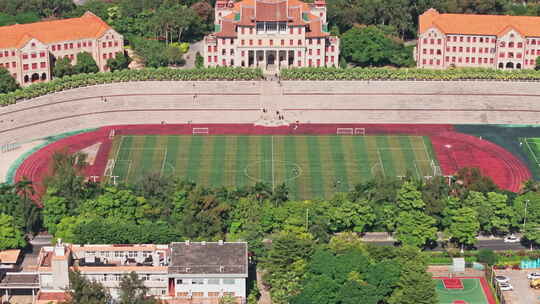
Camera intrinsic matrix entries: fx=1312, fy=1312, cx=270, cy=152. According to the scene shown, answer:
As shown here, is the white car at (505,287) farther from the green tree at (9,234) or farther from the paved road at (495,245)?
the green tree at (9,234)

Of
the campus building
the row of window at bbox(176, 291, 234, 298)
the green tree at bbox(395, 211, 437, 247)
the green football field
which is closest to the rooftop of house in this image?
the campus building

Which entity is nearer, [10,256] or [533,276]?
[533,276]

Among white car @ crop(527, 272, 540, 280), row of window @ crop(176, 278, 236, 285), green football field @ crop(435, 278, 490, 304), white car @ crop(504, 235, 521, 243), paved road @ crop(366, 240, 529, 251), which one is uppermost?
row of window @ crop(176, 278, 236, 285)

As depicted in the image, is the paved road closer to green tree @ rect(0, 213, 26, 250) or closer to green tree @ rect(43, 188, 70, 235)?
green tree @ rect(43, 188, 70, 235)

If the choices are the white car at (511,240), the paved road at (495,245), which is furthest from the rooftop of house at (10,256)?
the white car at (511,240)

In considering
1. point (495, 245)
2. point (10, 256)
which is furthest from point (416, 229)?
point (10, 256)

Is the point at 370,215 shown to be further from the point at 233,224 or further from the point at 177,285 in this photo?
the point at 177,285

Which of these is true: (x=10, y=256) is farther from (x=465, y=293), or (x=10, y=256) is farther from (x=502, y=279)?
(x=502, y=279)
